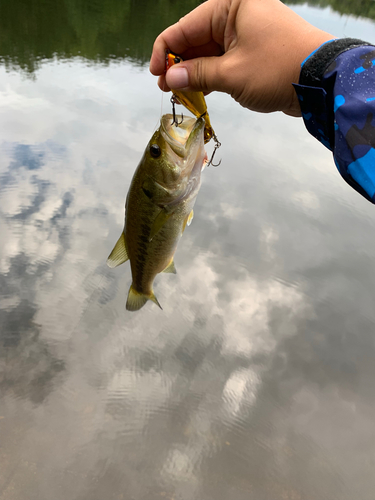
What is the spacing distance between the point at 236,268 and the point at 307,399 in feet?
7.01

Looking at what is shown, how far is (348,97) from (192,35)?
86 cm

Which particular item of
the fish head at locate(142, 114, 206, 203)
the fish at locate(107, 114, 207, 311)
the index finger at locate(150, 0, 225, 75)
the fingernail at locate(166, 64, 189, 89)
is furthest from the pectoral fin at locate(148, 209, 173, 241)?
the index finger at locate(150, 0, 225, 75)

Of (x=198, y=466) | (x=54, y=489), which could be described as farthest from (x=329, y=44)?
(x=54, y=489)

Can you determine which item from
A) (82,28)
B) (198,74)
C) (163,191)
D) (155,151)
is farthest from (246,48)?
(82,28)

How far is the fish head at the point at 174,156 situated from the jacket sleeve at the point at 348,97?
516 millimetres

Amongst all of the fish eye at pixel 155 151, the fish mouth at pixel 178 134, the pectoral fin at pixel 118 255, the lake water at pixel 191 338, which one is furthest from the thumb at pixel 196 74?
the lake water at pixel 191 338

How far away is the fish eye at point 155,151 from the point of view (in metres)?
1.56

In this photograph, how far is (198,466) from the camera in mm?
3480

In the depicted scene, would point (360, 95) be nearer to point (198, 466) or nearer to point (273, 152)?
point (198, 466)

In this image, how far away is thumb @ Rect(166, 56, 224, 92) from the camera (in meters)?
1.46

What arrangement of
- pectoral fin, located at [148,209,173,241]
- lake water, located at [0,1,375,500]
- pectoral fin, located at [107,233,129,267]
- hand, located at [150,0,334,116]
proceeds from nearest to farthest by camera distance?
hand, located at [150,0,334,116] → pectoral fin, located at [148,209,173,241] → pectoral fin, located at [107,233,129,267] → lake water, located at [0,1,375,500]

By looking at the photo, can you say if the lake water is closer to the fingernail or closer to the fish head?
the fish head

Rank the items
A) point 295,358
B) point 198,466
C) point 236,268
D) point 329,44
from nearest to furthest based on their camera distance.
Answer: point 329,44 < point 198,466 < point 295,358 < point 236,268

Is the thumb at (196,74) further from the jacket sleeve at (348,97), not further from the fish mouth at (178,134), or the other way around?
the jacket sleeve at (348,97)
